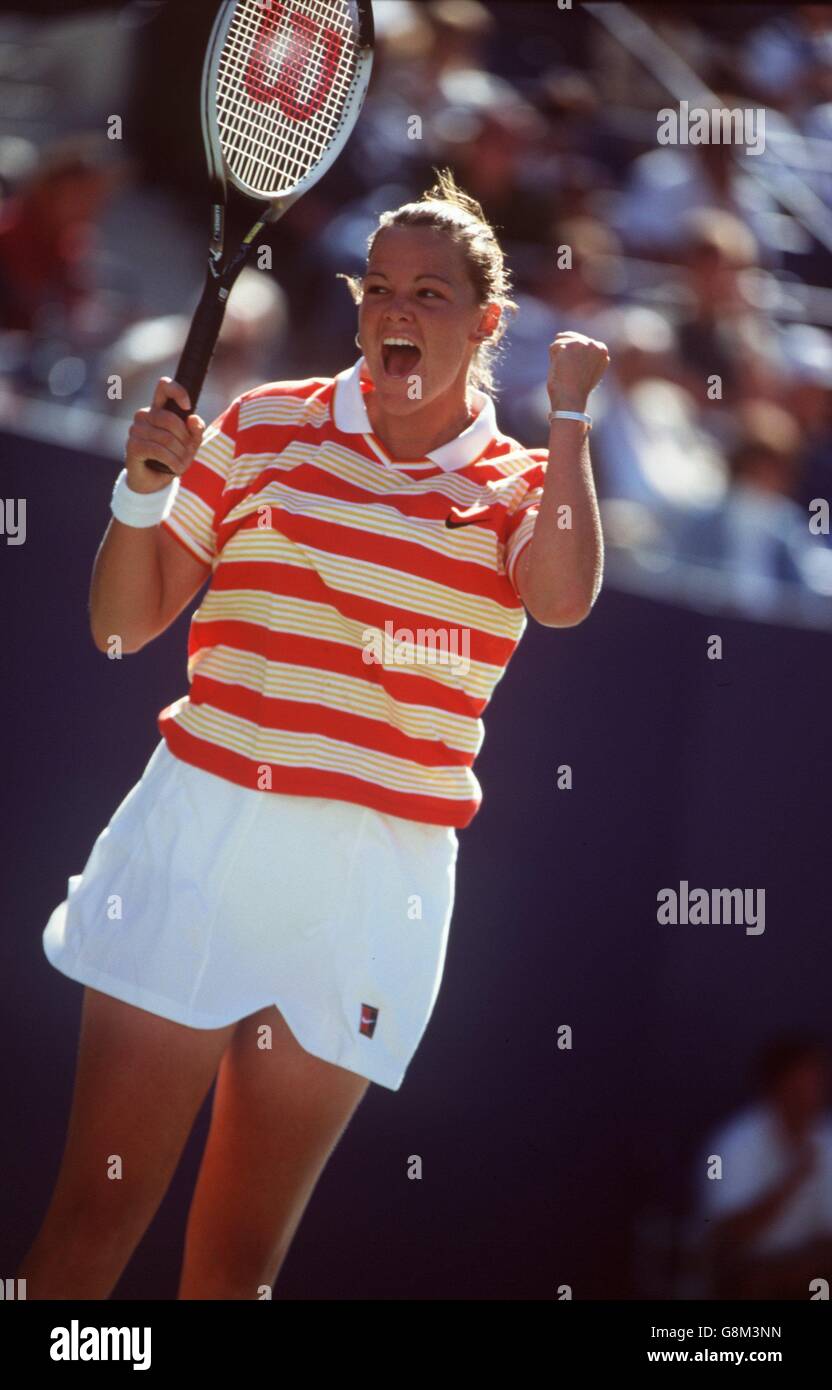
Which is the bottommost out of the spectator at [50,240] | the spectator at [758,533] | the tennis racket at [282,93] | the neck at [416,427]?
the neck at [416,427]

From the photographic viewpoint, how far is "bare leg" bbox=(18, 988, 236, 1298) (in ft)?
7.57

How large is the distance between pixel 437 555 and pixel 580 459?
0.22m

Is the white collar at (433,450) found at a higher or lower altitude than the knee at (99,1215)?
higher

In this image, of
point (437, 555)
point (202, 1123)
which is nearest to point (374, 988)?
point (437, 555)

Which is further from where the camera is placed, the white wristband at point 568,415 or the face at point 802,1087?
the face at point 802,1087

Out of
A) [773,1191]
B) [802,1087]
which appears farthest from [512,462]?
[773,1191]

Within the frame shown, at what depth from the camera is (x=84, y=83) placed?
18.3 ft

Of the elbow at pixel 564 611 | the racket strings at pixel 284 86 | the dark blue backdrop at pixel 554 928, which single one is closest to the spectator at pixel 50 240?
the dark blue backdrop at pixel 554 928

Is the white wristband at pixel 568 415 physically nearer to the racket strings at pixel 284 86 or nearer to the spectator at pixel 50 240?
the racket strings at pixel 284 86

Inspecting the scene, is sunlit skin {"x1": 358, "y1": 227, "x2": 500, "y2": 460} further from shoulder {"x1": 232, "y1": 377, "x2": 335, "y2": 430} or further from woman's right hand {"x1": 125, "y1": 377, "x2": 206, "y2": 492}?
woman's right hand {"x1": 125, "y1": 377, "x2": 206, "y2": 492}

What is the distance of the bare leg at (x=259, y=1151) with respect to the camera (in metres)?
2.36

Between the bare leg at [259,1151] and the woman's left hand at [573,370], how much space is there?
0.86m

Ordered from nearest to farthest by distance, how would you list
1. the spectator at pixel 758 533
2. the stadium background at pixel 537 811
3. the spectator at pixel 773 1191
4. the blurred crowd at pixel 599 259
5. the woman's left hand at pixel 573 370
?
the woman's left hand at pixel 573 370, the stadium background at pixel 537 811, the spectator at pixel 773 1191, the spectator at pixel 758 533, the blurred crowd at pixel 599 259
